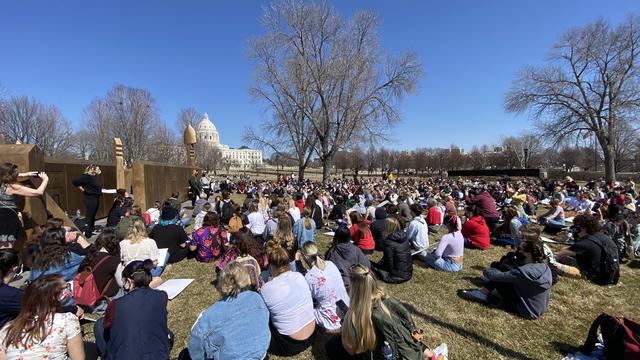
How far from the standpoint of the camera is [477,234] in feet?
27.1

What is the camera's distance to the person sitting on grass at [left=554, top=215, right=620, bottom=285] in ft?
18.6

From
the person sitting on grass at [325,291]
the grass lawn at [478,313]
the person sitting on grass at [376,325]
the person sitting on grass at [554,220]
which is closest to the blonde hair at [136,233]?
the grass lawn at [478,313]

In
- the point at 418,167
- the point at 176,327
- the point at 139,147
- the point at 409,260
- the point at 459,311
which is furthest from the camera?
the point at 418,167

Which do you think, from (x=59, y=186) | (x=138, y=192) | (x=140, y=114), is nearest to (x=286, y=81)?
(x=138, y=192)

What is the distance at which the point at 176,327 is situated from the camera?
4.41 m

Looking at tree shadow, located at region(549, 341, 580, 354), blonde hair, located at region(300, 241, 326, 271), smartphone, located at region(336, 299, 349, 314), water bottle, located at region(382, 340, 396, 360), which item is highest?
blonde hair, located at region(300, 241, 326, 271)

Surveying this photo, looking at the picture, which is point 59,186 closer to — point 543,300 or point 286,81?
point 543,300

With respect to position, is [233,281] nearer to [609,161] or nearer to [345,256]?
[345,256]

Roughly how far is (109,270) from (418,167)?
261ft

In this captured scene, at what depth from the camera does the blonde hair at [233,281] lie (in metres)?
2.94

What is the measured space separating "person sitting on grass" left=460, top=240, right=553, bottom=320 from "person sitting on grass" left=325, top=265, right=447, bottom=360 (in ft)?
7.53

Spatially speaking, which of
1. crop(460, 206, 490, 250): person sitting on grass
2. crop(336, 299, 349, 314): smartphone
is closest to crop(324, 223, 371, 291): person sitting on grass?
crop(336, 299, 349, 314): smartphone

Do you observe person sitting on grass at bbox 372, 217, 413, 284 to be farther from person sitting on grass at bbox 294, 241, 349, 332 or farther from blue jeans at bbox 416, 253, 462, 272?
person sitting on grass at bbox 294, 241, 349, 332

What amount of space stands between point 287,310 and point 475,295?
10.8ft
